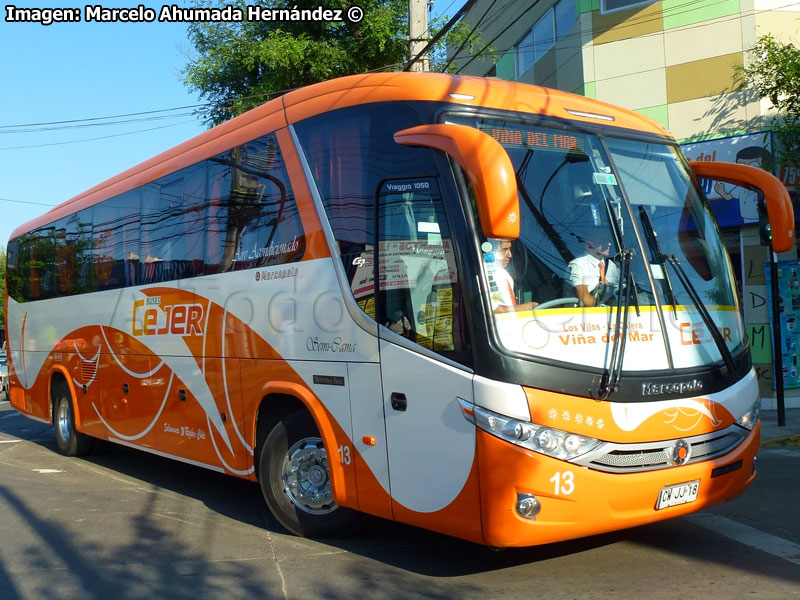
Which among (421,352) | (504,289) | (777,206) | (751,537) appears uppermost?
(777,206)

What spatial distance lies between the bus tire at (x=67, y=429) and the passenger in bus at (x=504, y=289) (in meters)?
7.90

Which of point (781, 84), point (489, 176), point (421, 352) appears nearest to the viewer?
point (489, 176)

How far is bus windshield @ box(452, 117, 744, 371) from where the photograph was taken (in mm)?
5035

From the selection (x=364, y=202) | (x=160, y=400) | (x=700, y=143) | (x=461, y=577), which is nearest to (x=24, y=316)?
(x=160, y=400)

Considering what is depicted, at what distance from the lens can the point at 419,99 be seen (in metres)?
5.48

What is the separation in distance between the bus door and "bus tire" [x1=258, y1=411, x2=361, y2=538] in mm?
998

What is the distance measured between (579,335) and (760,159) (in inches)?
429

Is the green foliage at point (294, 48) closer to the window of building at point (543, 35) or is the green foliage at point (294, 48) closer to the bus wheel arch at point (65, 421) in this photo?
the window of building at point (543, 35)

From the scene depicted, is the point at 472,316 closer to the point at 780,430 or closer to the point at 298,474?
the point at 298,474

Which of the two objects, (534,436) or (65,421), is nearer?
(534,436)

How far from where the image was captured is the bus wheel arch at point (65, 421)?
11.3 metres

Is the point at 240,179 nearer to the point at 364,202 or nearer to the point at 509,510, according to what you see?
the point at 364,202

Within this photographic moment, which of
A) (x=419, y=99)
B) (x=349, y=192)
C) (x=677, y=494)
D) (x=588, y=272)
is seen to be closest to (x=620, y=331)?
(x=588, y=272)

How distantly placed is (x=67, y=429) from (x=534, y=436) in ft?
28.8
